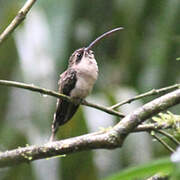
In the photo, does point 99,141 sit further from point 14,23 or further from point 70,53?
point 70,53

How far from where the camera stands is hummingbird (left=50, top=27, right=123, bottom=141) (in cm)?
304

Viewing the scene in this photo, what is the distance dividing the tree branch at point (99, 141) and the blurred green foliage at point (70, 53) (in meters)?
1.87

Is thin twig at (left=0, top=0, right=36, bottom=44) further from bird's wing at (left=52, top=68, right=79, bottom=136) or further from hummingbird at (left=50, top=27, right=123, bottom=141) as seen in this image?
bird's wing at (left=52, top=68, right=79, bottom=136)

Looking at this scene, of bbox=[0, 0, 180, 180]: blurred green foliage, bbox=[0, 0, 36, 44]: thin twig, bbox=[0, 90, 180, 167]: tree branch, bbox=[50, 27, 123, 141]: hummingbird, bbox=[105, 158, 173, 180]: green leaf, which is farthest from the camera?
bbox=[0, 0, 180, 180]: blurred green foliage

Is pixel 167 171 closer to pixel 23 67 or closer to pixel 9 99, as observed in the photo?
pixel 23 67

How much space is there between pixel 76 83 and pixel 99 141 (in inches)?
56.4

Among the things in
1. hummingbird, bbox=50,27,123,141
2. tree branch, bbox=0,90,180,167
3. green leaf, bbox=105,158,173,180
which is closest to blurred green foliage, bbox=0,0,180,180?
hummingbird, bbox=50,27,123,141

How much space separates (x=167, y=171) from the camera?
2.07 feet

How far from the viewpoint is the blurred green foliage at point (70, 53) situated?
4.03m

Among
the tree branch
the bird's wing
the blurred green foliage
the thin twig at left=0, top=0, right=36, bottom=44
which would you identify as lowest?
the tree branch

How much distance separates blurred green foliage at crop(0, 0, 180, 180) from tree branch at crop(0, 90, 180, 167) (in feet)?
6.15

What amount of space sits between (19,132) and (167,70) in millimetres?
2165

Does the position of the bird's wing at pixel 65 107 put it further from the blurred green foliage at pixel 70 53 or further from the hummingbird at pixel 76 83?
the blurred green foliage at pixel 70 53

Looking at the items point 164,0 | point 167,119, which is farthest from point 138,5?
point 167,119
